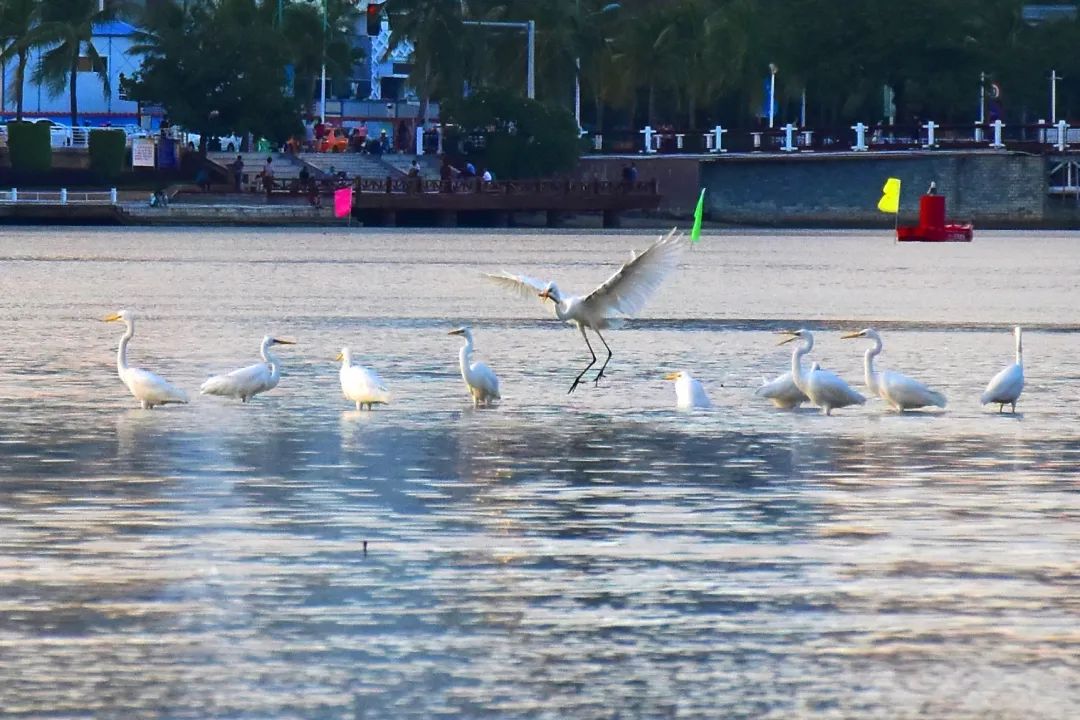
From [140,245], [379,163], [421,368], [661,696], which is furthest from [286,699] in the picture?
[379,163]

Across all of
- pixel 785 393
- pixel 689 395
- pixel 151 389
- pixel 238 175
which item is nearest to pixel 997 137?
pixel 238 175

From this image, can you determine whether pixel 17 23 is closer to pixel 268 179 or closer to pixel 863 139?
pixel 268 179

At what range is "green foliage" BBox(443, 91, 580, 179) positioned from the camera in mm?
88062

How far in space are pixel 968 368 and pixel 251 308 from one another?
43.3ft

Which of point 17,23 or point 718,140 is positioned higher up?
point 17,23

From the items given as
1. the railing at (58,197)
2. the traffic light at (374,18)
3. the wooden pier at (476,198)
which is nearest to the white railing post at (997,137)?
the wooden pier at (476,198)

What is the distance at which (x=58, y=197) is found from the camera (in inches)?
3241

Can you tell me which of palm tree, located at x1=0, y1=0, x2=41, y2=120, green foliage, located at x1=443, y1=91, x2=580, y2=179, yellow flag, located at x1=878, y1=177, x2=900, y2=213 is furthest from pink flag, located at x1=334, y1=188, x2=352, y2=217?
yellow flag, located at x1=878, y1=177, x2=900, y2=213

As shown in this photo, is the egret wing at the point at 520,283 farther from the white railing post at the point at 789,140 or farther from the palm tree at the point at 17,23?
the palm tree at the point at 17,23

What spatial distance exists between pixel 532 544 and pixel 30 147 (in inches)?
3014

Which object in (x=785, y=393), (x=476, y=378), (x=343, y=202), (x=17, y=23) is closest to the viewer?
(x=785, y=393)

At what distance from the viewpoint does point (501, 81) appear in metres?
103

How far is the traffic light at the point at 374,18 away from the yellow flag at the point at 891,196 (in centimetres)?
2363

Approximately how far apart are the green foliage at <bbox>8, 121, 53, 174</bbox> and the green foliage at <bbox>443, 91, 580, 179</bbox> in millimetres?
13242
